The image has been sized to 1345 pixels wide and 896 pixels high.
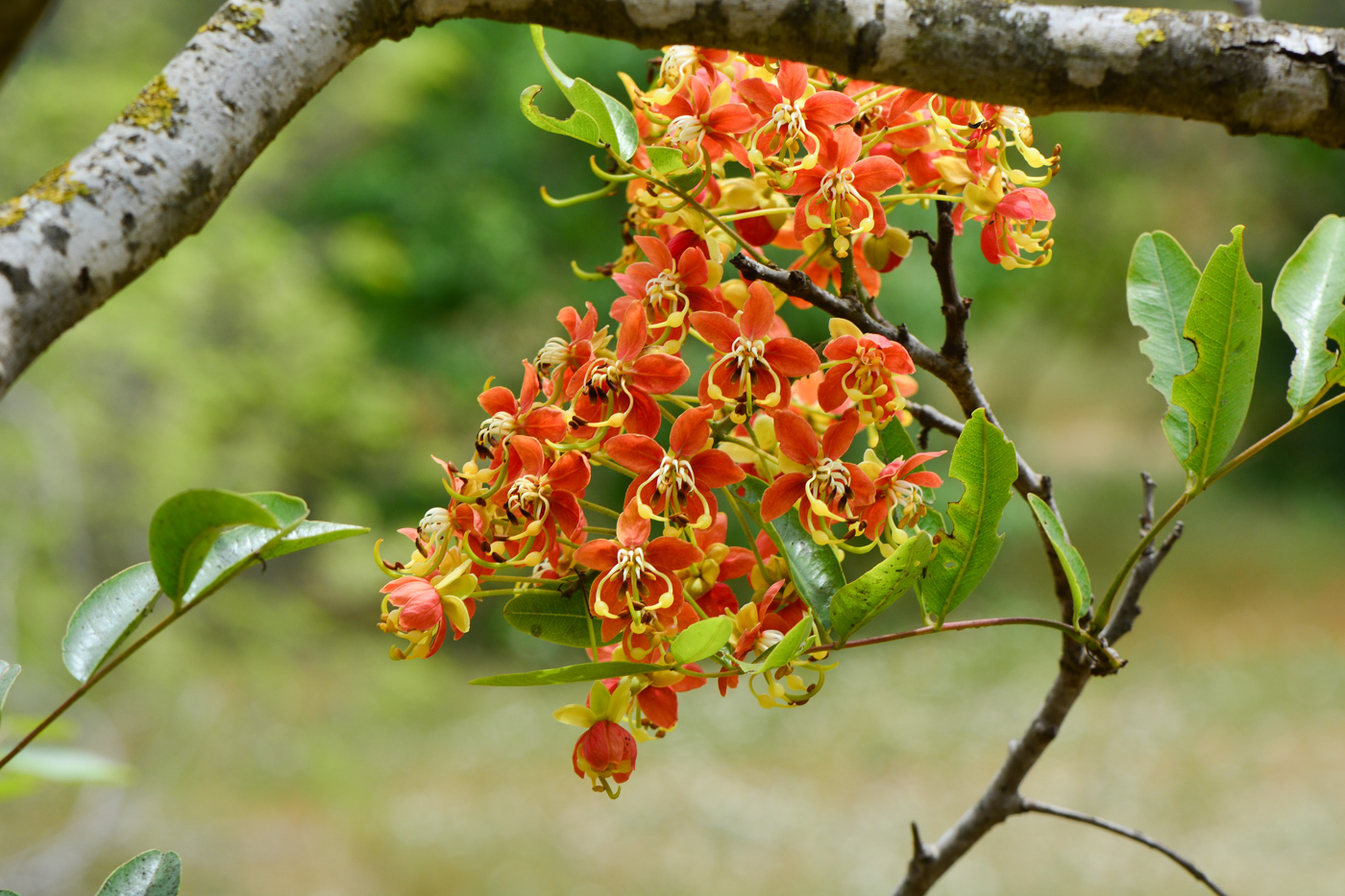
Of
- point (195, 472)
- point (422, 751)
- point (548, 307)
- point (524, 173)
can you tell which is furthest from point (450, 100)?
point (422, 751)

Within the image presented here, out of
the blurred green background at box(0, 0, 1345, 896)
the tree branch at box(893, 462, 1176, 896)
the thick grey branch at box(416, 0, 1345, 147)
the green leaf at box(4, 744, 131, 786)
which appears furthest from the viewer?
the blurred green background at box(0, 0, 1345, 896)

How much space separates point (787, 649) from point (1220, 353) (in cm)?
27

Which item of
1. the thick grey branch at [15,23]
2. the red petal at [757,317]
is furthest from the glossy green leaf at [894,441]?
the thick grey branch at [15,23]

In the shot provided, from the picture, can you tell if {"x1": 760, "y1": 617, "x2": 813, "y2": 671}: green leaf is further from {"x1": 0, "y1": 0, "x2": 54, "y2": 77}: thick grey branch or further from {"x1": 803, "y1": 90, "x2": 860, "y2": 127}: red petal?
{"x1": 0, "y1": 0, "x2": 54, "y2": 77}: thick grey branch

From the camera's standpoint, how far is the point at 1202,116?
1.51 ft

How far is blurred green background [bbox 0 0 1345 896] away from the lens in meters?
4.04

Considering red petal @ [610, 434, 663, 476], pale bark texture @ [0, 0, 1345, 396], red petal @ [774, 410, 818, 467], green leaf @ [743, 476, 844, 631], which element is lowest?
green leaf @ [743, 476, 844, 631]

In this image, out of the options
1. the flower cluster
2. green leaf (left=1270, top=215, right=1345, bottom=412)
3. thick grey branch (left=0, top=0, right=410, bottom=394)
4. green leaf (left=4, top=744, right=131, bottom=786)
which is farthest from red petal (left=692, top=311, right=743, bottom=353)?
green leaf (left=4, top=744, right=131, bottom=786)

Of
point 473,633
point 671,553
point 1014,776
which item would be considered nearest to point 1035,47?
point 671,553

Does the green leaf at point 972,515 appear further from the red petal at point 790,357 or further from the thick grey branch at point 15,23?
the thick grey branch at point 15,23

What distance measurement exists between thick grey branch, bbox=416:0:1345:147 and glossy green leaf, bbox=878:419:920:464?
188 millimetres

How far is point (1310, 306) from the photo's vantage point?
55cm

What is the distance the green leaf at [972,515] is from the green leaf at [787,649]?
0.30 ft

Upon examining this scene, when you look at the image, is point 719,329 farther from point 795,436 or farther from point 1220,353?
point 1220,353
